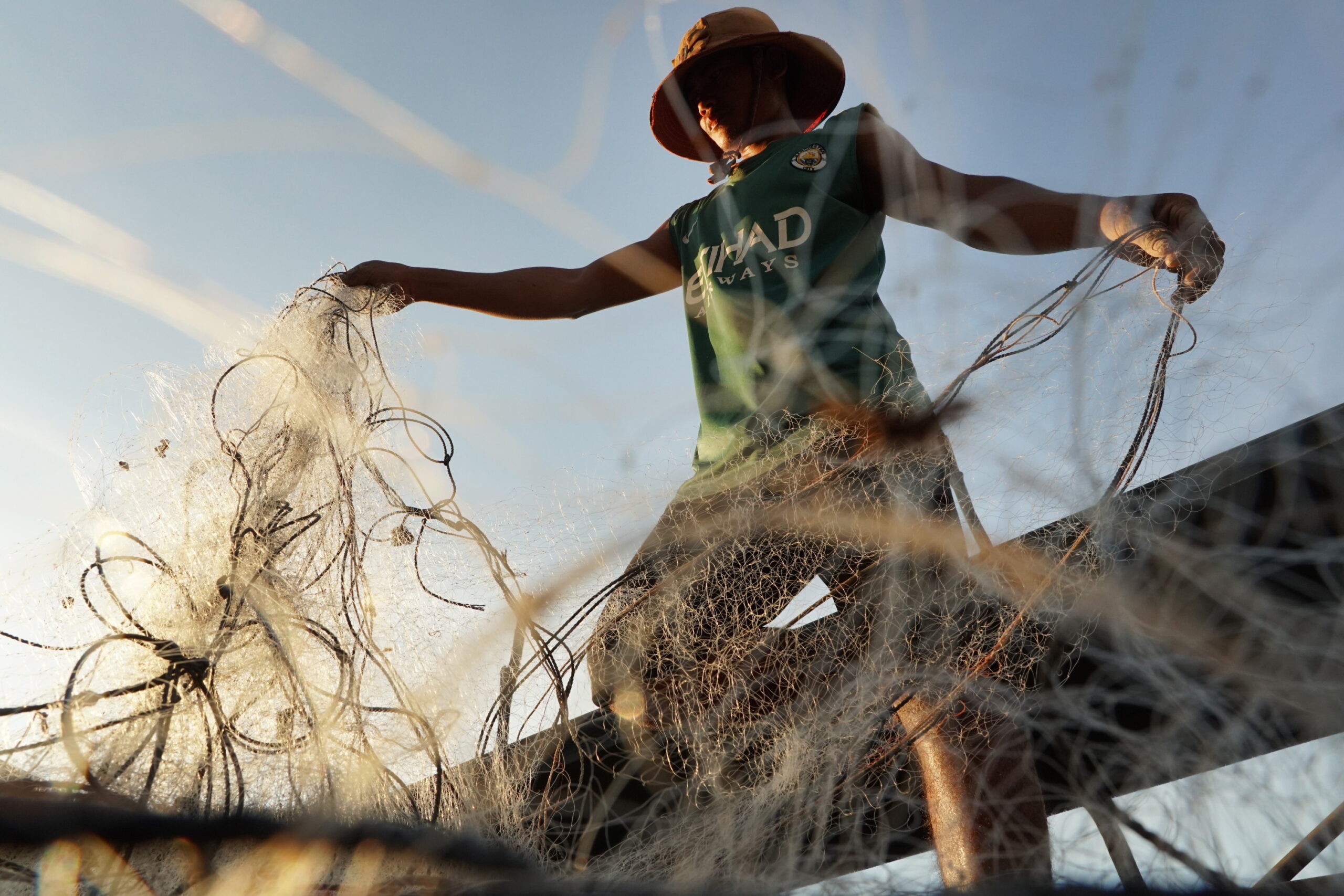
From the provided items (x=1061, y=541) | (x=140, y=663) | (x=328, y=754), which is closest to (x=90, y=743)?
(x=140, y=663)

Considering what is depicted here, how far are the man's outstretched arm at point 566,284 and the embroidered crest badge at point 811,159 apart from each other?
0.37 m

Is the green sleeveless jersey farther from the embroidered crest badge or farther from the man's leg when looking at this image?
the man's leg

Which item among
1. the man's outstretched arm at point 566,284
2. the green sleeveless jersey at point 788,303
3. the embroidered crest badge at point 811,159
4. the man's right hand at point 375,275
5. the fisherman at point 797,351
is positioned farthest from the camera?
the man's outstretched arm at point 566,284

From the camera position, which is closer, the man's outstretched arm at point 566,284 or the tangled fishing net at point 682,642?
the tangled fishing net at point 682,642

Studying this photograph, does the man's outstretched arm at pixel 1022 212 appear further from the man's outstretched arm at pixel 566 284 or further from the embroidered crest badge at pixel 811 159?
the man's outstretched arm at pixel 566 284

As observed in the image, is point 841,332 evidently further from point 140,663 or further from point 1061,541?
point 140,663

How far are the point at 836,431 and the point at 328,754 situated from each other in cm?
88

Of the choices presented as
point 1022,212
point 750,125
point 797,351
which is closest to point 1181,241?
point 1022,212

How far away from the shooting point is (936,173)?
1.61 metres

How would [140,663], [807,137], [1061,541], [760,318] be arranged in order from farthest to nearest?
[807,137]
[760,318]
[1061,541]
[140,663]

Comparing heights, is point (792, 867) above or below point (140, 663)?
below

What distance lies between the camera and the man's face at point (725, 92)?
198 cm

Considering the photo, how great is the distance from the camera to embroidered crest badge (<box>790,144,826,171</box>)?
172 cm

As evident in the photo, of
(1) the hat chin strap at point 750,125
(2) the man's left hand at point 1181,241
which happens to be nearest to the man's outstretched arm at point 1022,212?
(2) the man's left hand at point 1181,241
